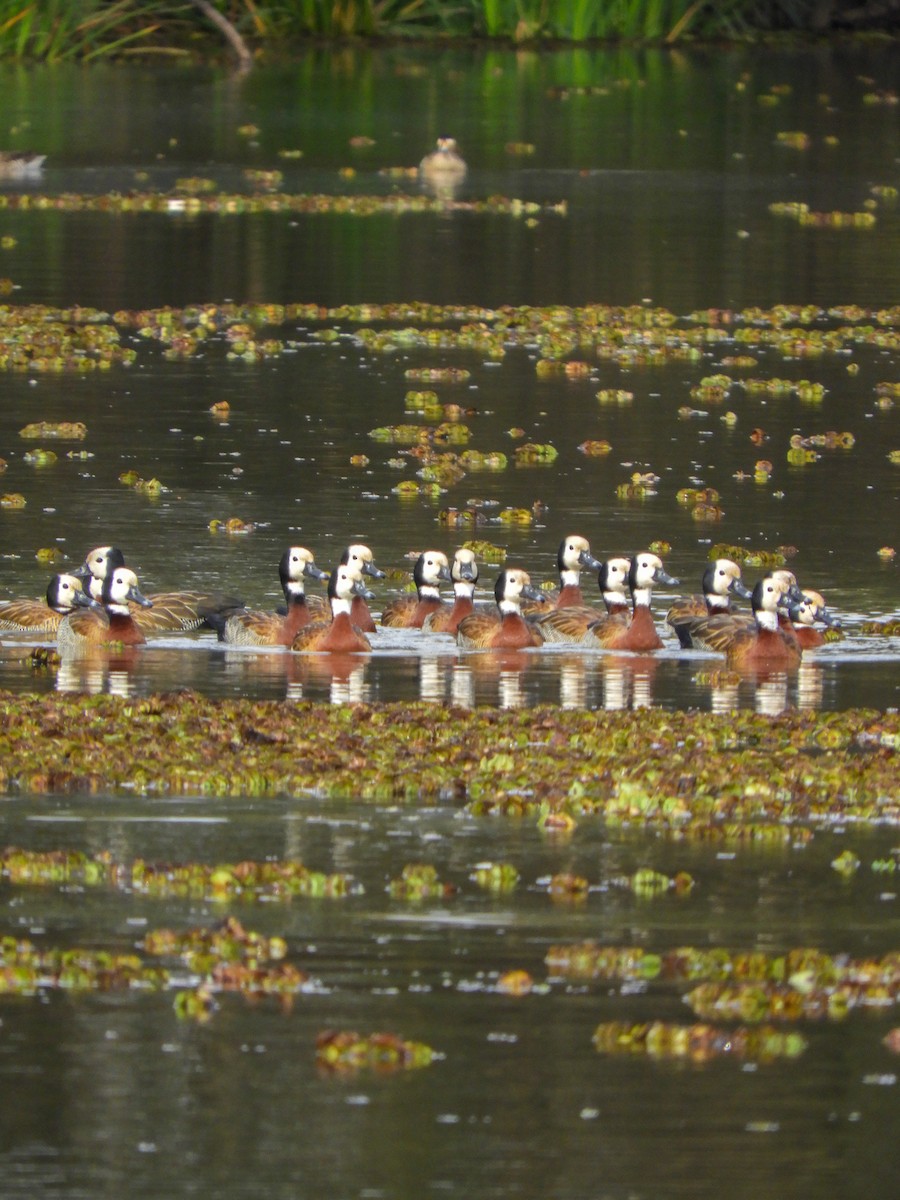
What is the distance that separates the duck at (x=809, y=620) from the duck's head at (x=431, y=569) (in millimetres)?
2179

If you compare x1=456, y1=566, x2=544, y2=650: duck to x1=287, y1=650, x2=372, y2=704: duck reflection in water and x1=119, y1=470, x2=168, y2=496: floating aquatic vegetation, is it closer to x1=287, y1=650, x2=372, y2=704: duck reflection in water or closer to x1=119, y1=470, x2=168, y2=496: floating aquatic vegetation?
x1=287, y1=650, x2=372, y2=704: duck reflection in water

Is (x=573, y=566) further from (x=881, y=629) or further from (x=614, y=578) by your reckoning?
(x=881, y=629)

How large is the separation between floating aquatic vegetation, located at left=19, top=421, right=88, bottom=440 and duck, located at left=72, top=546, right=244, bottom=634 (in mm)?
6072

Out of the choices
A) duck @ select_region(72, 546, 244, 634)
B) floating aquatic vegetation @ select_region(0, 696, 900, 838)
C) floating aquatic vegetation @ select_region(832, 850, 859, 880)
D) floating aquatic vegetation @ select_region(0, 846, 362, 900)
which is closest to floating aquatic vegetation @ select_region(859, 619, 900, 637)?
floating aquatic vegetation @ select_region(0, 696, 900, 838)

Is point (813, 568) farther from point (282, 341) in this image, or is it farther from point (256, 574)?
point (282, 341)

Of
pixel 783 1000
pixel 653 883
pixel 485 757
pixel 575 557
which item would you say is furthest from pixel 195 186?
pixel 783 1000

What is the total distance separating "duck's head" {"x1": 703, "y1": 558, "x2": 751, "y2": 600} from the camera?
17.0 metres

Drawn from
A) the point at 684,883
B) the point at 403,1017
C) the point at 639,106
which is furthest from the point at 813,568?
the point at 639,106

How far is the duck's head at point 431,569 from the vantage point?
17.2 metres

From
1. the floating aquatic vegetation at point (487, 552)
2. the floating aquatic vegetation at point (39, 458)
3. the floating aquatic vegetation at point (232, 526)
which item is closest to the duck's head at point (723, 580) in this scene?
the floating aquatic vegetation at point (487, 552)

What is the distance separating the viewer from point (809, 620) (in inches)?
646

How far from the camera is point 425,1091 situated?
29.2 ft

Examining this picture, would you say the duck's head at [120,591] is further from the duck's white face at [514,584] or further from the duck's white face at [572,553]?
the duck's white face at [572,553]

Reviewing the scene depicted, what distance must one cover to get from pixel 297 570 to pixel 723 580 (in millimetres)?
2554
